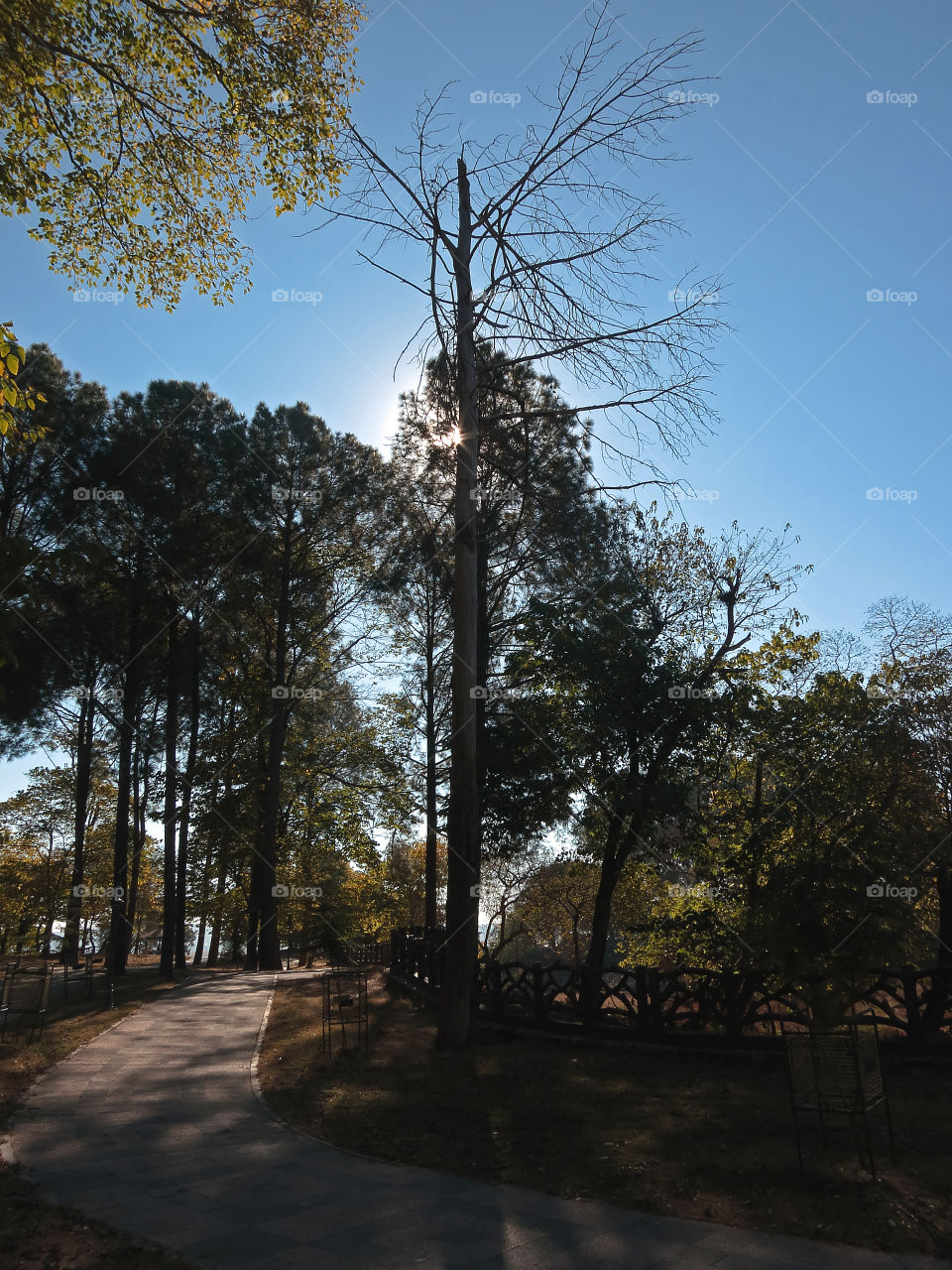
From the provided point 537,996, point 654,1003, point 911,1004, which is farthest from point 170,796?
point 911,1004

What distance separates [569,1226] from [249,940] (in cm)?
2732

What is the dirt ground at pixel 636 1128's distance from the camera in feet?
17.7

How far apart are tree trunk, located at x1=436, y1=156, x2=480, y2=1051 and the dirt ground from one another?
0.88 meters

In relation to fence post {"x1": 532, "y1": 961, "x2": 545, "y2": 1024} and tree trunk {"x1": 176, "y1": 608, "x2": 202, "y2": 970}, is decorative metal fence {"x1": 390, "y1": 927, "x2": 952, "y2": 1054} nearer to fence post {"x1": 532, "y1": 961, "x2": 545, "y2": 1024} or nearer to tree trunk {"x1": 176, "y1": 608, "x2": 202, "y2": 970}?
fence post {"x1": 532, "y1": 961, "x2": 545, "y2": 1024}

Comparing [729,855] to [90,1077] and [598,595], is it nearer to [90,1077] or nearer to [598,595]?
[598,595]

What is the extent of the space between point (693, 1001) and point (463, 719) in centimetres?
534

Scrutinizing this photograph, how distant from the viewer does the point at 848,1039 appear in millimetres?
6180

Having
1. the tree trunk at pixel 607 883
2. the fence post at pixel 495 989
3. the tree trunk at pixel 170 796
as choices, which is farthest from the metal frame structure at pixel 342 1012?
the tree trunk at pixel 170 796

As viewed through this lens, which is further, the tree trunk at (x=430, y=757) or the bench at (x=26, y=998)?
the tree trunk at (x=430, y=757)

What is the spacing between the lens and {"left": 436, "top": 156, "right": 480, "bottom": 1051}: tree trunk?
11594 millimetres

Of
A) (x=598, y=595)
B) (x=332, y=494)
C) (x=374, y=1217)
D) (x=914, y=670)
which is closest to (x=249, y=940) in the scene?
(x=332, y=494)

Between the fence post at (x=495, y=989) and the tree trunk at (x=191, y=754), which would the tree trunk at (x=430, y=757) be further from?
the fence post at (x=495, y=989)

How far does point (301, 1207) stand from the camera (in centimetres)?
552

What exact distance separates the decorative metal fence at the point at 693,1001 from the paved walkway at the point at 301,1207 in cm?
548
